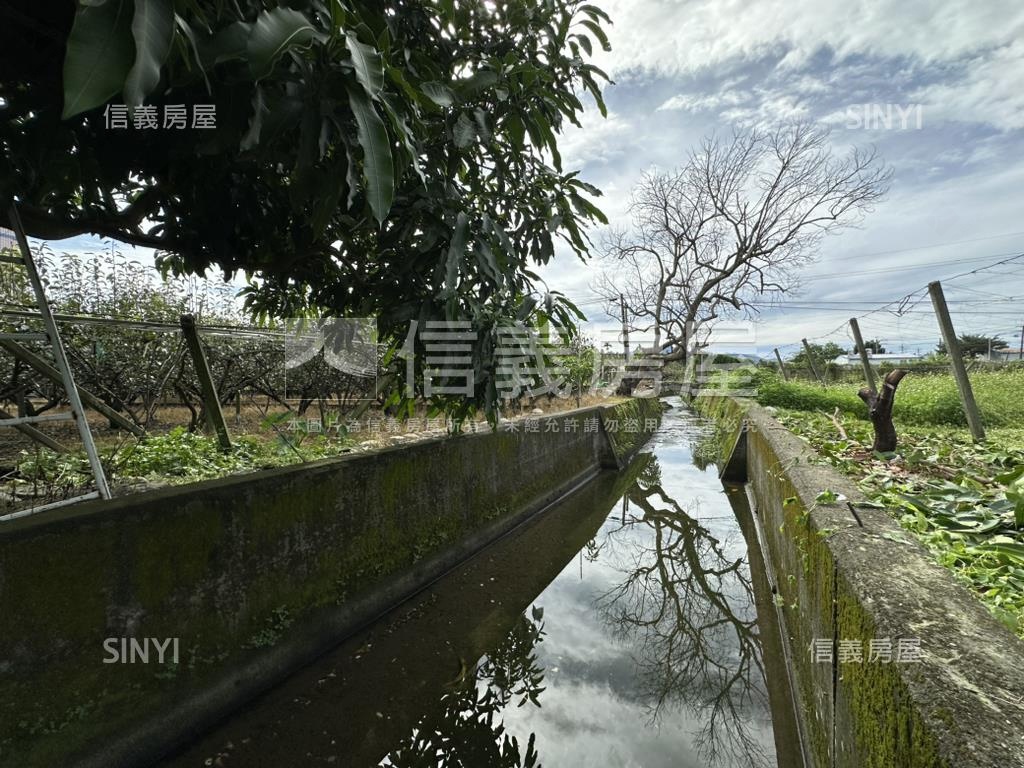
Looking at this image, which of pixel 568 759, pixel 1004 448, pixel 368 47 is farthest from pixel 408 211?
pixel 1004 448

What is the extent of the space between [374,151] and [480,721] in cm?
268

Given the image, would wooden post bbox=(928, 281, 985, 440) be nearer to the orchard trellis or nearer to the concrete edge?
the concrete edge

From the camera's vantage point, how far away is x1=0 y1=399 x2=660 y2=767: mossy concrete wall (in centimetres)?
156

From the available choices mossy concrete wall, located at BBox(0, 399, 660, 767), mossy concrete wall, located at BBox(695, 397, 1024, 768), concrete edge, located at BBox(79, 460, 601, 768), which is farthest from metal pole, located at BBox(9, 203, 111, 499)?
mossy concrete wall, located at BBox(695, 397, 1024, 768)

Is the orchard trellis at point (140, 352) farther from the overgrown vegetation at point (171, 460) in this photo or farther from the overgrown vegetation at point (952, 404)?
the overgrown vegetation at point (952, 404)

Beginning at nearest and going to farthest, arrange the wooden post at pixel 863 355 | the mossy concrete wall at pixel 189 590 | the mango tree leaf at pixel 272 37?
the mango tree leaf at pixel 272 37
the mossy concrete wall at pixel 189 590
the wooden post at pixel 863 355

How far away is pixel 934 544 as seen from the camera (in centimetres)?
186

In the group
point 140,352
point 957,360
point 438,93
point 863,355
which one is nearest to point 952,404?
point 863,355

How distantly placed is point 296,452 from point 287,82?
2.96 meters

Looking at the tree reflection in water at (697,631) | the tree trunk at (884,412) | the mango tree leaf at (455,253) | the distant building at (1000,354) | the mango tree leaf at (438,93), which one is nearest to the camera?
the mango tree leaf at (438,93)

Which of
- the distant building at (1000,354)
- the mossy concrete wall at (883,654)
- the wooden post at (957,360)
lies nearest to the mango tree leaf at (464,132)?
the mossy concrete wall at (883,654)

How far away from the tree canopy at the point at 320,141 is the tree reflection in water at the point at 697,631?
223 centimetres

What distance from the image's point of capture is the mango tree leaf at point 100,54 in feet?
2.23

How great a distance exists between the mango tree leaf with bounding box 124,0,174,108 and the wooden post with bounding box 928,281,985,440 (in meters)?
5.09
